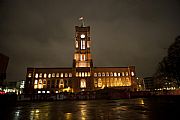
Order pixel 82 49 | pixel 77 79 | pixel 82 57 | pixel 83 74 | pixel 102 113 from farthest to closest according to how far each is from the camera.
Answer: pixel 82 49 → pixel 82 57 → pixel 83 74 → pixel 77 79 → pixel 102 113

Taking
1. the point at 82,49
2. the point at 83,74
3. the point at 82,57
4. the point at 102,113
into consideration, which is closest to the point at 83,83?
the point at 83,74

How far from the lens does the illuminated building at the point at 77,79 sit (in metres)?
85.2

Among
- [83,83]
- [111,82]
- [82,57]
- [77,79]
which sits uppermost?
[82,57]

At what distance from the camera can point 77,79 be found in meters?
86.6

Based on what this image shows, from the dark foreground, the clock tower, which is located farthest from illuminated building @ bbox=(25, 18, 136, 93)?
the dark foreground

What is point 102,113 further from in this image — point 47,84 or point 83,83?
point 47,84

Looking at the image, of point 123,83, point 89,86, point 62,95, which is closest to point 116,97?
point 62,95

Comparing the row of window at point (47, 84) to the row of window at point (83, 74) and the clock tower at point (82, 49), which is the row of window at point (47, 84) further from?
the clock tower at point (82, 49)

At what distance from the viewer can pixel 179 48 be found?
26.9m

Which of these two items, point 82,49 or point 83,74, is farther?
point 82,49

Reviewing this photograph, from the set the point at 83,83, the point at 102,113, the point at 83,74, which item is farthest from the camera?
the point at 83,74

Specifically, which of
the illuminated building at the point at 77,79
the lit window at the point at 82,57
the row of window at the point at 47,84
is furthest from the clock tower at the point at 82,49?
the row of window at the point at 47,84

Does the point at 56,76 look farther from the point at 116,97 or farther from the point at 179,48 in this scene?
the point at 179,48

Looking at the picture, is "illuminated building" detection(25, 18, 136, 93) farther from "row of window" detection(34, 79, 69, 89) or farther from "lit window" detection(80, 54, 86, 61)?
"lit window" detection(80, 54, 86, 61)
